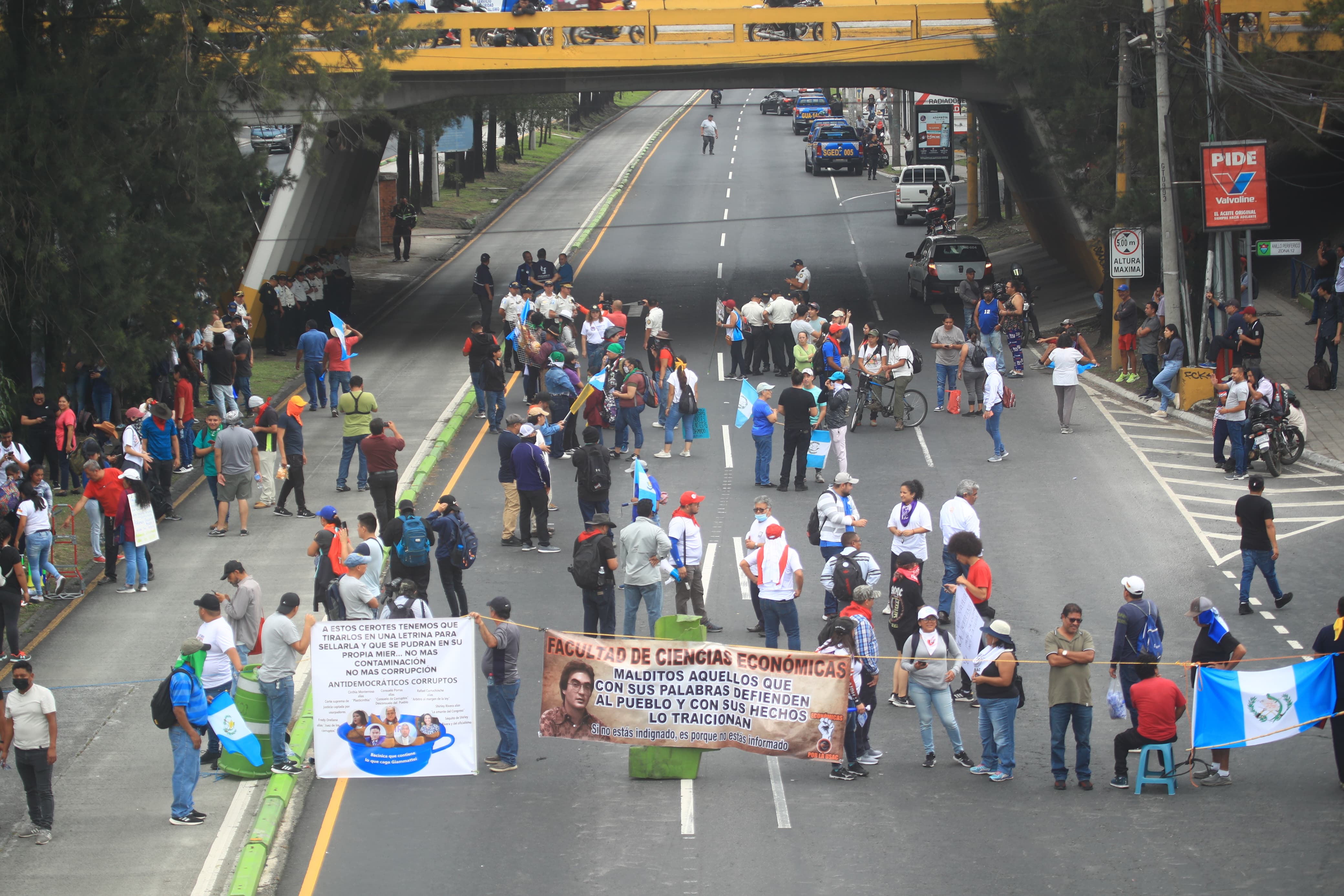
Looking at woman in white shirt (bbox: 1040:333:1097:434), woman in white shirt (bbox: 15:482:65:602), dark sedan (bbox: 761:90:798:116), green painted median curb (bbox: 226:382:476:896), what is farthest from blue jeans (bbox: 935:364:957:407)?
dark sedan (bbox: 761:90:798:116)

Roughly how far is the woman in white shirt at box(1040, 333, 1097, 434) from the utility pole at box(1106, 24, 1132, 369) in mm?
4590

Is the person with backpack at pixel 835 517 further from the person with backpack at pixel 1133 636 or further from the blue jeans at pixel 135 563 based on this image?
the blue jeans at pixel 135 563

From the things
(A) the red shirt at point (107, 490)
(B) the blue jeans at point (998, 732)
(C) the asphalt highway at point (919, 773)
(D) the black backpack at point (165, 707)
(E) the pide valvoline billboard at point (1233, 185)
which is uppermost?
(E) the pide valvoline billboard at point (1233, 185)

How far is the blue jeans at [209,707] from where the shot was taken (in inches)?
508

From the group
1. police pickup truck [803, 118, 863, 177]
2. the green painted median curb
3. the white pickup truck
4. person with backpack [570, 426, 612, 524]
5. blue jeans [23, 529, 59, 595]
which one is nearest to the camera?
the green painted median curb

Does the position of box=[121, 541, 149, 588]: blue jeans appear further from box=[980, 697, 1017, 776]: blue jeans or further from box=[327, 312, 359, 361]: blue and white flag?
box=[980, 697, 1017, 776]: blue jeans

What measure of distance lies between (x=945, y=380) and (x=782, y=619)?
12356mm

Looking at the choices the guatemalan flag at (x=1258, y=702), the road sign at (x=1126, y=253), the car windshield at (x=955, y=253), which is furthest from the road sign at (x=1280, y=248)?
the guatemalan flag at (x=1258, y=702)

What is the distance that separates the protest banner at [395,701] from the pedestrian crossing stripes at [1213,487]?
10372 millimetres

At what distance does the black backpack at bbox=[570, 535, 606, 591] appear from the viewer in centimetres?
1438

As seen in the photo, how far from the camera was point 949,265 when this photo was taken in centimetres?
3547

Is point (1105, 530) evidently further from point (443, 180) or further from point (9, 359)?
point (443, 180)

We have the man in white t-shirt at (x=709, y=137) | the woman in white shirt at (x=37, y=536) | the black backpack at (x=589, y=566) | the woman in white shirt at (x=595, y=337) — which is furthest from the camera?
the man in white t-shirt at (x=709, y=137)

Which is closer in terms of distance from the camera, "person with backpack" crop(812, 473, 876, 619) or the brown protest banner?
the brown protest banner
